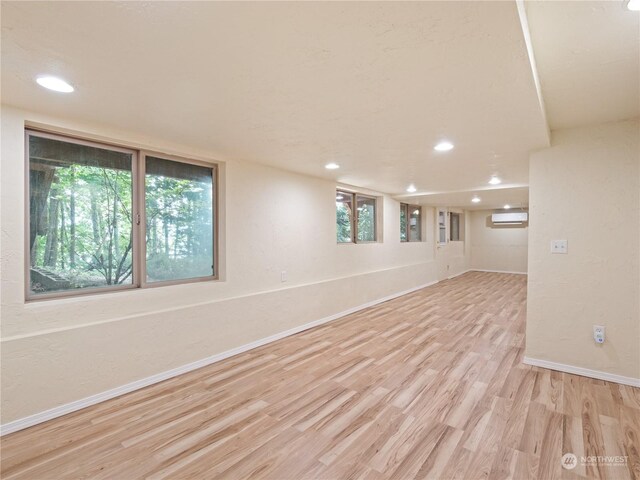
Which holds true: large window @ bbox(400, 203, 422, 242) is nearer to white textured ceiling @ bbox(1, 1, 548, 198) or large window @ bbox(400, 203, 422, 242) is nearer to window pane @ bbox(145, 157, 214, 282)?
white textured ceiling @ bbox(1, 1, 548, 198)

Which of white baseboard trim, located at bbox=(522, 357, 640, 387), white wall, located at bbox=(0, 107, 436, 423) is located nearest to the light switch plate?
white baseboard trim, located at bbox=(522, 357, 640, 387)

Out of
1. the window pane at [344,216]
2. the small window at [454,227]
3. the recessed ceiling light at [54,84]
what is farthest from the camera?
the small window at [454,227]

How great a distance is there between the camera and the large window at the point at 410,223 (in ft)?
23.4

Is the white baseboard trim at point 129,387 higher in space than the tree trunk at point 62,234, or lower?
lower

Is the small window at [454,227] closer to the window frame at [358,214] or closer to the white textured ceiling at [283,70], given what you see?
the window frame at [358,214]

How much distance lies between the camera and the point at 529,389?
260 cm

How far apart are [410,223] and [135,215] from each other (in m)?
6.14

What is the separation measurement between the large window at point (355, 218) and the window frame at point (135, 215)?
2.28m

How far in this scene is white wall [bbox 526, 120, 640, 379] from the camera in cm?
264

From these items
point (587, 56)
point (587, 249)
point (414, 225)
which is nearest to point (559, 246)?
point (587, 249)

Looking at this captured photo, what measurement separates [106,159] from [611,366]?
4873mm

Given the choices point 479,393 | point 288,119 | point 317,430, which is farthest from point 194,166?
point 479,393

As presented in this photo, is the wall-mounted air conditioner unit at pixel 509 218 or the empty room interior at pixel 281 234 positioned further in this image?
the wall-mounted air conditioner unit at pixel 509 218

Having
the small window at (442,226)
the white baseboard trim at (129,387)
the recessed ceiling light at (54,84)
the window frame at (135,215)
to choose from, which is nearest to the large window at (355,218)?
the white baseboard trim at (129,387)
